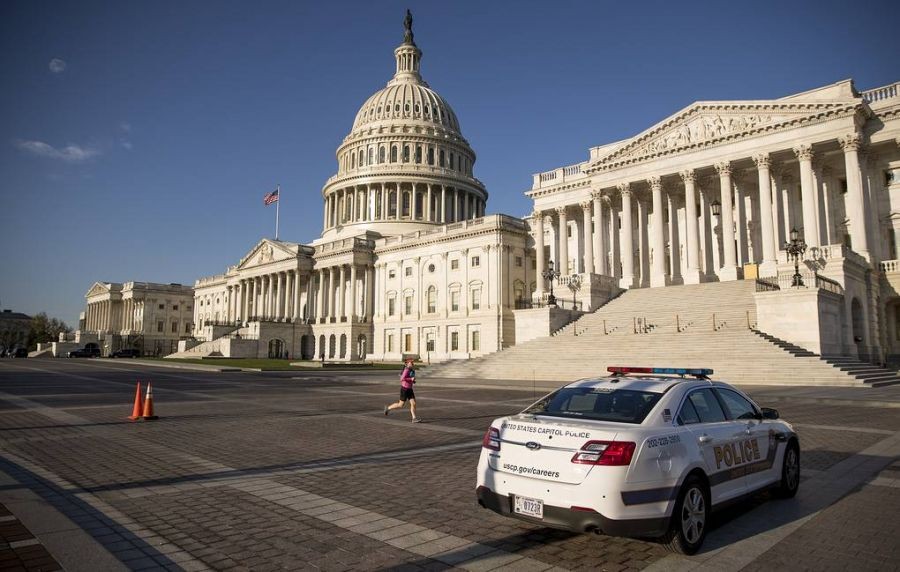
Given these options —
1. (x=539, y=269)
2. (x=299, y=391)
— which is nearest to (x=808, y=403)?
(x=299, y=391)

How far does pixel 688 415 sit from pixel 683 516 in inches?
45.0

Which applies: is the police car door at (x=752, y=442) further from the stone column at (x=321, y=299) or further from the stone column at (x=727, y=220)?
the stone column at (x=321, y=299)

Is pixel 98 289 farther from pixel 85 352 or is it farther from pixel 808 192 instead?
pixel 808 192

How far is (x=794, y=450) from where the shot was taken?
850cm

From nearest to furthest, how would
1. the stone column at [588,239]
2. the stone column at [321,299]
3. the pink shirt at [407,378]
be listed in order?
the pink shirt at [407,378] → the stone column at [588,239] → the stone column at [321,299]

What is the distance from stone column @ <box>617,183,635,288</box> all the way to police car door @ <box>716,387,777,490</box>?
149ft

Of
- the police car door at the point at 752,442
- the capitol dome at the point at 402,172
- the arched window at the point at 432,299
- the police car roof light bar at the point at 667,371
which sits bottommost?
the police car door at the point at 752,442

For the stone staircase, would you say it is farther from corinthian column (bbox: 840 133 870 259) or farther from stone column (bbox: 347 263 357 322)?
stone column (bbox: 347 263 357 322)

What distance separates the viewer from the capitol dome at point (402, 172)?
334 feet

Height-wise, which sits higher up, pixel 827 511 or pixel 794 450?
pixel 794 450

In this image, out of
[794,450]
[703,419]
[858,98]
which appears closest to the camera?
[703,419]

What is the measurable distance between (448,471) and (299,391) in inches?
767

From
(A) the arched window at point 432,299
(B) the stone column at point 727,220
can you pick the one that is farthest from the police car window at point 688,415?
(A) the arched window at point 432,299

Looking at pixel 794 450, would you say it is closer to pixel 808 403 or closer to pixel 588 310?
pixel 808 403
